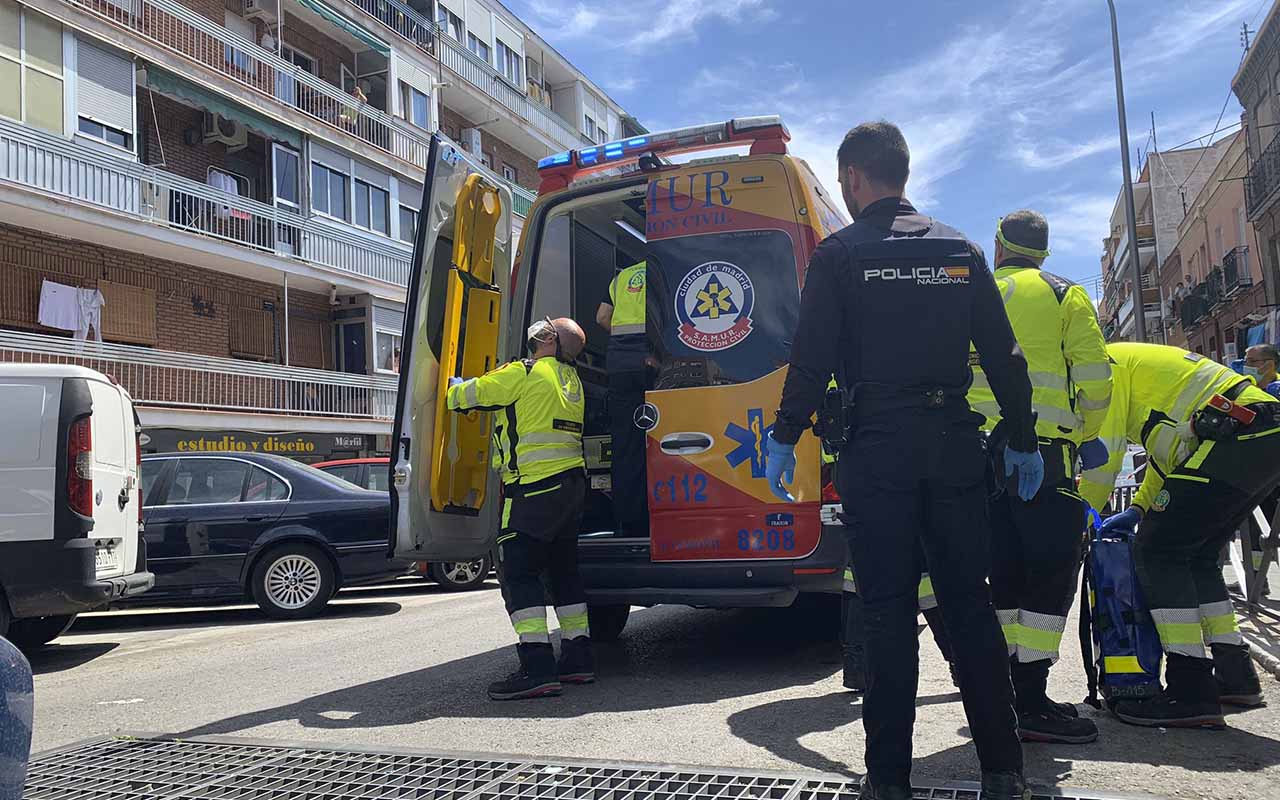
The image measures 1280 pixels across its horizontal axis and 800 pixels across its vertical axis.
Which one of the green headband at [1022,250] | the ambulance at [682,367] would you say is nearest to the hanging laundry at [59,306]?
the ambulance at [682,367]

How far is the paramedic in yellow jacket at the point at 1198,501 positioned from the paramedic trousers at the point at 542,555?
2.40 meters

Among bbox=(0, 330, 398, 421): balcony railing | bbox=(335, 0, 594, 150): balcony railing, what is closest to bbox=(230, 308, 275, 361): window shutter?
bbox=(0, 330, 398, 421): balcony railing

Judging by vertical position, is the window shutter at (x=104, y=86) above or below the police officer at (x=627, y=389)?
above

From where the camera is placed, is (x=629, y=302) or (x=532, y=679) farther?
(x=629, y=302)

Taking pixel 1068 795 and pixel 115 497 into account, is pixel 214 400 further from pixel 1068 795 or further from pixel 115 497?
pixel 1068 795

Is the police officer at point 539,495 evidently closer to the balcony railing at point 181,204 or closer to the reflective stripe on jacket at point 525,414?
the reflective stripe on jacket at point 525,414

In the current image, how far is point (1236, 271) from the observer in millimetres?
30328

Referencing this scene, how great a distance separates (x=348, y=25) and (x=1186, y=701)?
75.1ft

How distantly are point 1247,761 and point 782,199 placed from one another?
3.21 meters

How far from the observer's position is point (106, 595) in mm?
6699

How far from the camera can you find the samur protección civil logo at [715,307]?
5.44m

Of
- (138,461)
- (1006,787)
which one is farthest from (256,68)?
(1006,787)

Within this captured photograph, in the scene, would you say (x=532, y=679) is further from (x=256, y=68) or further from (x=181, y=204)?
(x=256, y=68)

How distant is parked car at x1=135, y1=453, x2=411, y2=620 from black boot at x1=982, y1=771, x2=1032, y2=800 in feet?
23.0
